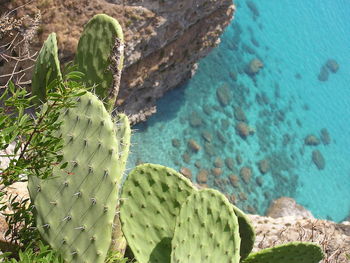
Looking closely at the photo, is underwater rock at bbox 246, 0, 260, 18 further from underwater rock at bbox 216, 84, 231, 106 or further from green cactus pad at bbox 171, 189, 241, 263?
green cactus pad at bbox 171, 189, 241, 263

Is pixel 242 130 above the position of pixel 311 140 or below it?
above

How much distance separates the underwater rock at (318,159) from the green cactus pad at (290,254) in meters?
11.4

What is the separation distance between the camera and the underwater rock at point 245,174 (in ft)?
42.7

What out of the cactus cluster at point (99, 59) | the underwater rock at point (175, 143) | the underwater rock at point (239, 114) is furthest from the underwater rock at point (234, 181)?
the cactus cluster at point (99, 59)

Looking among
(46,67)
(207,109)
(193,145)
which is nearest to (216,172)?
(193,145)

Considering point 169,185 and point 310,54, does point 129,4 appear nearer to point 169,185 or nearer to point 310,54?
point 169,185

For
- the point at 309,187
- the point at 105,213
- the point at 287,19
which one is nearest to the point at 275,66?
the point at 287,19

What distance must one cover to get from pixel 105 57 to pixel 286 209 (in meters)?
10.4

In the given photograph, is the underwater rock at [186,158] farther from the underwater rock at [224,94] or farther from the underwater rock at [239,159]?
the underwater rock at [224,94]

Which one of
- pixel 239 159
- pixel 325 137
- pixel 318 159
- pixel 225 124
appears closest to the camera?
pixel 239 159

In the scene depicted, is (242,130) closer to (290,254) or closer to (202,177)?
(202,177)

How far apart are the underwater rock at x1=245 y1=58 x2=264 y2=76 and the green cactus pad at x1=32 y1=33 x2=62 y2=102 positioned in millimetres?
12188

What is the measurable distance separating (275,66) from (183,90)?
4.96 m

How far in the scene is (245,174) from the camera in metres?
13.1
